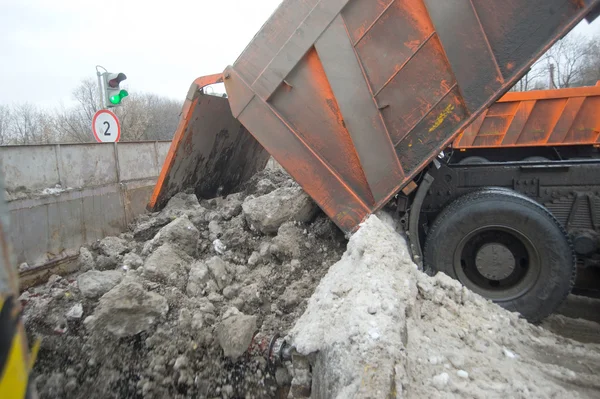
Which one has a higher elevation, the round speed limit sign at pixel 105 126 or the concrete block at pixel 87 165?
the round speed limit sign at pixel 105 126

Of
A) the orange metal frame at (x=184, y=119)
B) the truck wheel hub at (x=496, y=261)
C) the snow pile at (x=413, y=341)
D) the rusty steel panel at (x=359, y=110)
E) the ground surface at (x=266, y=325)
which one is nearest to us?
the snow pile at (x=413, y=341)

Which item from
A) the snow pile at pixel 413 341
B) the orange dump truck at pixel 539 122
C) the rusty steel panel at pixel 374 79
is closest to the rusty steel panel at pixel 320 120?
the rusty steel panel at pixel 374 79

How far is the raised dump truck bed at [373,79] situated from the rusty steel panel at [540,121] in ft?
17.3

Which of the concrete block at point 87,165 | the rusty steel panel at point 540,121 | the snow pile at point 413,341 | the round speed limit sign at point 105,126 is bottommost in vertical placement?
the snow pile at point 413,341

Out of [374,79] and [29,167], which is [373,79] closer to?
[374,79]

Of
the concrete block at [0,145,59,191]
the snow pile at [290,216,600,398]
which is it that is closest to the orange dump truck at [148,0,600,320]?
the snow pile at [290,216,600,398]

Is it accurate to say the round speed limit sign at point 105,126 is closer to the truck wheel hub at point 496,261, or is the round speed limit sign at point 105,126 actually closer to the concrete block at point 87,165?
the concrete block at point 87,165

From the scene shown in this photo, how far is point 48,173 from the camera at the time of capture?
4.11 meters

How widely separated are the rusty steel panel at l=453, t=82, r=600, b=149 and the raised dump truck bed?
529 cm

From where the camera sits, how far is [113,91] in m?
7.84

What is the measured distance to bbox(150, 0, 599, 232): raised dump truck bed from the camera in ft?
8.96

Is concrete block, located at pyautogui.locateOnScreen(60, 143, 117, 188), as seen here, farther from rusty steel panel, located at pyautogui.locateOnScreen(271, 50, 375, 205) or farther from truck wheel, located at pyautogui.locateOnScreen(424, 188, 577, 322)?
truck wheel, located at pyautogui.locateOnScreen(424, 188, 577, 322)

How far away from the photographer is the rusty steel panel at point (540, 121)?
742 cm

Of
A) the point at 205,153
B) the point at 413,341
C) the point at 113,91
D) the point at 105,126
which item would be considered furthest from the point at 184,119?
the point at 113,91
